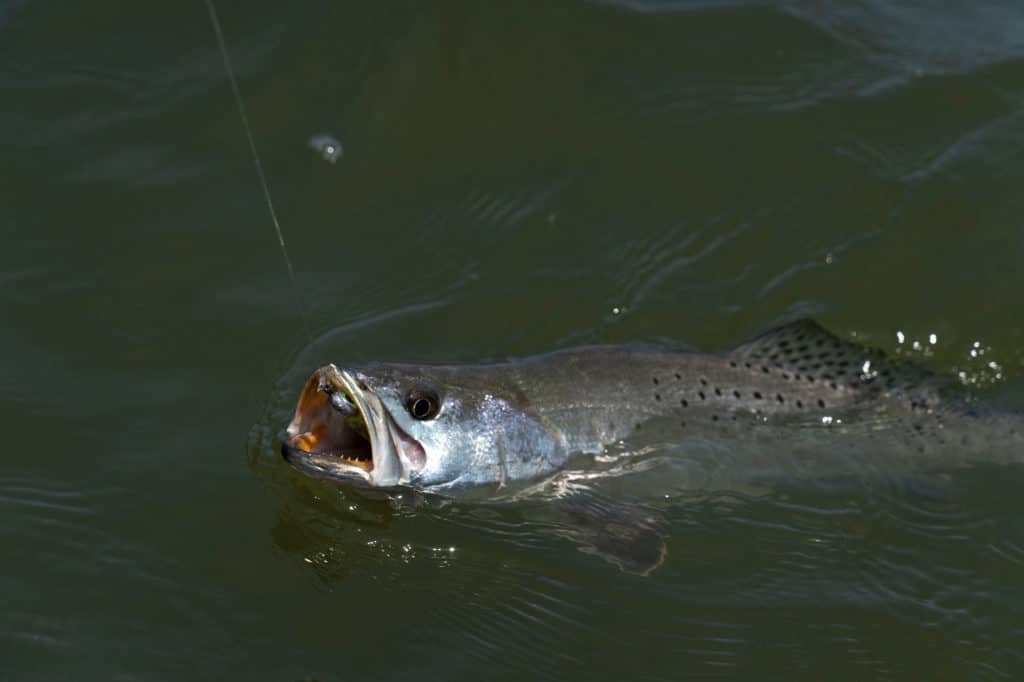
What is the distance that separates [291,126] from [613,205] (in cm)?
199

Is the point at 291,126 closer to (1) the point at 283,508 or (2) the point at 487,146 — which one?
(2) the point at 487,146

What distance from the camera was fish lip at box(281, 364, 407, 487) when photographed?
17.3ft

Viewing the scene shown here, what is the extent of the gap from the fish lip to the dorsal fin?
5.89 ft

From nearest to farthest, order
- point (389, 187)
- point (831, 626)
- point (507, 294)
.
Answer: point (831, 626) < point (507, 294) < point (389, 187)

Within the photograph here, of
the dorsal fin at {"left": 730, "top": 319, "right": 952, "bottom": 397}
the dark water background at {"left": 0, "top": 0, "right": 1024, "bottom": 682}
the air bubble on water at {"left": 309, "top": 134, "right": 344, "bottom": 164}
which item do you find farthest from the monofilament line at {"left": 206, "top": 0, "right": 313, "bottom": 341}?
the dorsal fin at {"left": 730, "top": 319, "right": 952, "bottom": 397}

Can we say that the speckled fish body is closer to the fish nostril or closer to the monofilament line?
the fish nostril

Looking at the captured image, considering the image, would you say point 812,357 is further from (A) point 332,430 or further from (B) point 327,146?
(B) point 327,146

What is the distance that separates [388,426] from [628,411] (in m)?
1.18

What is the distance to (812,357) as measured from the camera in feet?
20.2

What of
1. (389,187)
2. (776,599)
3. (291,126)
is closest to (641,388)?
(776,599)

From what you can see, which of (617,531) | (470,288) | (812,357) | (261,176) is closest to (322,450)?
(617,531)

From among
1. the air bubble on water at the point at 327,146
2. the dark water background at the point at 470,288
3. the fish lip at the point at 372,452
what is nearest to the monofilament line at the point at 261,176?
the dark water background at the point at 470,288

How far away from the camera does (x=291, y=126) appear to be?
788cm

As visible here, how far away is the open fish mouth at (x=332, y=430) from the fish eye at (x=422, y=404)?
210 millimetres
